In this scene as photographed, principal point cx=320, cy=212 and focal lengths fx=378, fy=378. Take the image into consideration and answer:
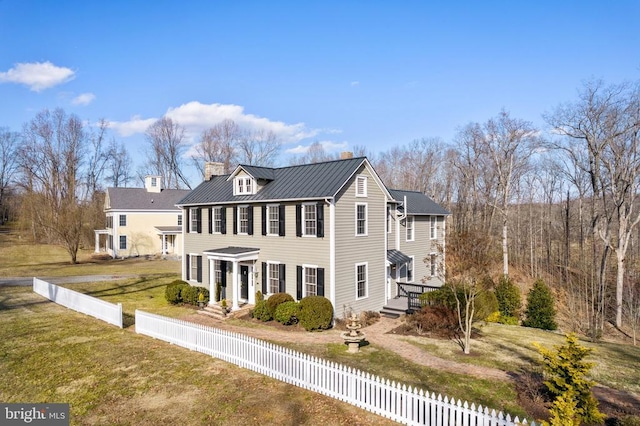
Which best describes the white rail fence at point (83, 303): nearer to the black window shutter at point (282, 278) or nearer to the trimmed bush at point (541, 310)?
the black window shutter at point (282, 278)

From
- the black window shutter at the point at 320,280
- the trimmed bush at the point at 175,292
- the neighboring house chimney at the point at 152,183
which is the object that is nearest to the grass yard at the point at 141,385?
the trimmed bush at the point at 175,292

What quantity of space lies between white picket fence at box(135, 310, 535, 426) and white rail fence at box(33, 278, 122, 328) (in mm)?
3738

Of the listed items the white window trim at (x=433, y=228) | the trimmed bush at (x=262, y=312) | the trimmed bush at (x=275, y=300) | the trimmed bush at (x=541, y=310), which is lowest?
the trimmed bush at (x=541, y=310)

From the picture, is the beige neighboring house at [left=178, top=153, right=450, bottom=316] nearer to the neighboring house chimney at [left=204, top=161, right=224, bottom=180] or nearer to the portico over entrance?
the portico over entrance

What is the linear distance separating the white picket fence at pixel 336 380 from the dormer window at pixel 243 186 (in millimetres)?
8693

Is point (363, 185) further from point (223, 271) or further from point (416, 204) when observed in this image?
point (223, 271)

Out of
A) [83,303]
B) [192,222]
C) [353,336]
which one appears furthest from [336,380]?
[192,222]

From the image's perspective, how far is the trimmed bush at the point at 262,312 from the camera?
60.2 feet

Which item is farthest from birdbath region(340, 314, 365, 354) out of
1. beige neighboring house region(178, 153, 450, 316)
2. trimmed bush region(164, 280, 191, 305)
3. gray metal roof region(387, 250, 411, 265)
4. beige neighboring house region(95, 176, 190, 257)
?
beige neighboring house region(95, 176, 190, 257)

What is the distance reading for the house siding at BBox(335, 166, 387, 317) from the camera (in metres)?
18.1

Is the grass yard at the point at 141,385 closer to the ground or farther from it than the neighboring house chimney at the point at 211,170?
closer to the ground

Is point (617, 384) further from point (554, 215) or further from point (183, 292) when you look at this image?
point (554, 215)

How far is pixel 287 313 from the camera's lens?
57.5 ft

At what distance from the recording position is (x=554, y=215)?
151 ft
